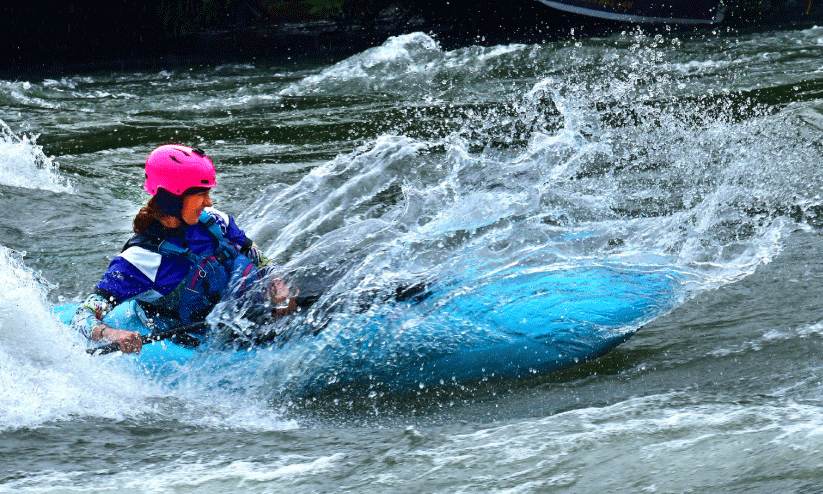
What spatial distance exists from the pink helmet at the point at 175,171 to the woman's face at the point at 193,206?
46 mm

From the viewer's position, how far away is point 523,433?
3.33 m

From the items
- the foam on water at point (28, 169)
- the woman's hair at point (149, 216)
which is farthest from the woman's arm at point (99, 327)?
the foam on water at point (28, 169)

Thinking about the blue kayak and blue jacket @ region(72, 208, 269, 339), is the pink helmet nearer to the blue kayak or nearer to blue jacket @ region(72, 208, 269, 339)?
blue jacket @ region(72, 208, 269, 339)

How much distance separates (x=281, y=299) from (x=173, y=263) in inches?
19.4

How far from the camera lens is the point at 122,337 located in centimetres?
346

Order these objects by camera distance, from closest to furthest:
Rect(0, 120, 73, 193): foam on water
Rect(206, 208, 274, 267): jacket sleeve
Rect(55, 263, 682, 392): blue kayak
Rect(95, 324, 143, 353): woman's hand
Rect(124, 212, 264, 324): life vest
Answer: Rect(95, 324, 143, 353): woman's hand < Rect(124, 212, 264, 324): life vest < Rect(55, 263, 682, 392): blue kayak < Rect(206, 208, 274, 267): jacket sleeve < Rect(0, 120, 73, 193): foam on water

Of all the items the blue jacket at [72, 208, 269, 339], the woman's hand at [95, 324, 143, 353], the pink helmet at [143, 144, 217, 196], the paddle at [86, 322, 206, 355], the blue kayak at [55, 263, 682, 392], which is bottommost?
the blue kayak at [55, 263, 682, 392]

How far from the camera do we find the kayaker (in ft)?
11.7

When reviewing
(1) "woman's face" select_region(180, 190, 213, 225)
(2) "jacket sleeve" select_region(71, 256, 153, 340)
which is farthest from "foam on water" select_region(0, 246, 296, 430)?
(1) "woman's face" select_region(180, 190, 213, 225)

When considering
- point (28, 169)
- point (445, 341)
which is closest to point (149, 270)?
point (445, 341)

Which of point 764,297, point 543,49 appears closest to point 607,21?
point 543,49

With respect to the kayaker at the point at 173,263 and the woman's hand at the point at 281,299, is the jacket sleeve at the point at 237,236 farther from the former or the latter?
the woman's hand at the point at 281,299

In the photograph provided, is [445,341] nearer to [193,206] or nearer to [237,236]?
[237,236]

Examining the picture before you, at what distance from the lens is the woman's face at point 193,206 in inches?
143
